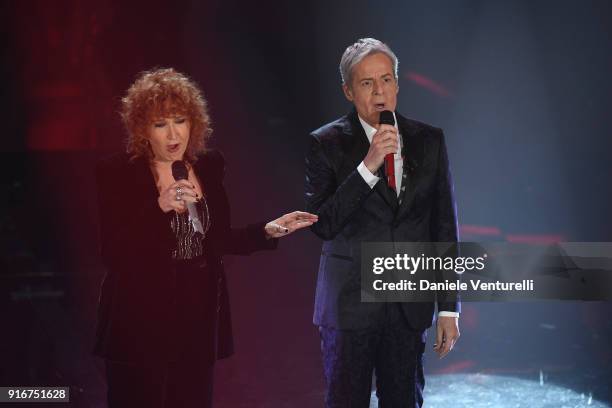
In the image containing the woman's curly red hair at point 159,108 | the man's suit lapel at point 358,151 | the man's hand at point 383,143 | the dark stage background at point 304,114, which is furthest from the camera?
the dark stage background at point 304,114

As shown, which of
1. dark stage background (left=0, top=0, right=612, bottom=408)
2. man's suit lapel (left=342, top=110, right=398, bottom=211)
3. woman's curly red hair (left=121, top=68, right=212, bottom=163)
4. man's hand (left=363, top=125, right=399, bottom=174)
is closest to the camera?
man's hand (left=363, top=125, right=399, bottom=174)

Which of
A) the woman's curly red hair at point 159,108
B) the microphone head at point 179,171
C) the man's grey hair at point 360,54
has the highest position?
the man's grey hair at point 360,54

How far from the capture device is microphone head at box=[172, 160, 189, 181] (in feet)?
7.18

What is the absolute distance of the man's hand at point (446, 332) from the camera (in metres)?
2.24

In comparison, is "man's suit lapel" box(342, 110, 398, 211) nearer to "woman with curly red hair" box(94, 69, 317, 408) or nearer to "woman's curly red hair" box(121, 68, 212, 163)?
"woman with curly red hair" box(94, 69, 317, 408)

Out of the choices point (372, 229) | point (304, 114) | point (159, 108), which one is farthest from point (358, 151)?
point (304, 114)

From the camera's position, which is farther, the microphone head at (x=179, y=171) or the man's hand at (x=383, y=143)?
the microphone head at (x=179, y=171)

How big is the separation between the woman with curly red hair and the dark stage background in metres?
2.53

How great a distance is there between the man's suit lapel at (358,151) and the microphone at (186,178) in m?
0.50

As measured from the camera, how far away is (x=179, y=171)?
220 cm

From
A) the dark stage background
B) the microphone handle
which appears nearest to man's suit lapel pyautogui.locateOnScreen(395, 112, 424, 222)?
the microphone handle

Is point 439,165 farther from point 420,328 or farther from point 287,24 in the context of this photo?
point 287,24

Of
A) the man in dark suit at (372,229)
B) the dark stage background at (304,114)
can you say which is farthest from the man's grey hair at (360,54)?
the dark stage background at (304,114)

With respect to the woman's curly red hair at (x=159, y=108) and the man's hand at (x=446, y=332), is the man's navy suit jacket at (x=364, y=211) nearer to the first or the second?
the man's hand at (x=446, y=332)
